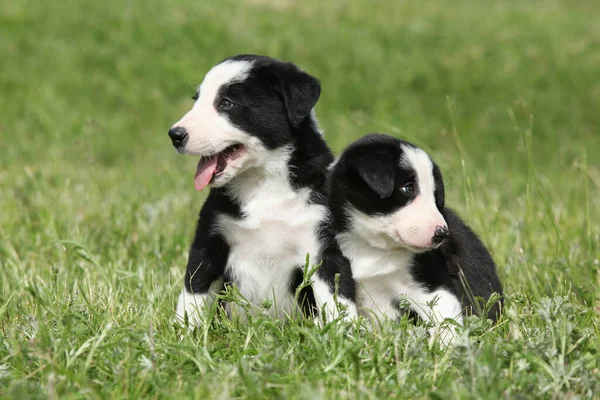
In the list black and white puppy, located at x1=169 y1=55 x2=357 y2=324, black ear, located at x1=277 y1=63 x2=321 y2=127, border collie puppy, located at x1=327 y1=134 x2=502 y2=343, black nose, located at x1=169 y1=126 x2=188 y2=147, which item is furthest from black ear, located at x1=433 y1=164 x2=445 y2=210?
black nose, located at x1=169 y1=126 x2=188 y2=147

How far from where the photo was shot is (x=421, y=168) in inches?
154

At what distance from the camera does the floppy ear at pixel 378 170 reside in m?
3.82

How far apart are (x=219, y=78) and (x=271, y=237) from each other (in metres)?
0.86

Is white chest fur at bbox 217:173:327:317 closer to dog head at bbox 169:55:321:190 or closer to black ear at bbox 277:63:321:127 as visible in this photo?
dog head at bbox 169:55:321:190

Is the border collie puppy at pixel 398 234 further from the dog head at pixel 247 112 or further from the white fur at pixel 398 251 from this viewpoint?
the dog head at pixel 247 112

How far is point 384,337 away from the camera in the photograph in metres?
3.31

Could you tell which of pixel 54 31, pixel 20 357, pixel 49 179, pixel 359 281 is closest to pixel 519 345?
pixel 359 281

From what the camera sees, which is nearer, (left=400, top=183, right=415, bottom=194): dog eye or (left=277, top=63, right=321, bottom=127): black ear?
(left=400, top=183, right=415, bottom=194): dog eye

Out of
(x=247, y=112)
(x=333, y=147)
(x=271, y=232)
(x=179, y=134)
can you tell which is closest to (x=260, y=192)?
(x=271, y=232)

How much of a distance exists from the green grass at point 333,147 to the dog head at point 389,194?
20.4 inches

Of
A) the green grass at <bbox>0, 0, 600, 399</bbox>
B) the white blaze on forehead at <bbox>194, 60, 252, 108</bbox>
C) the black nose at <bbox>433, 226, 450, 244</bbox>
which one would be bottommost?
the green grass at <bbox>0, 0, 600, 399</bbox>

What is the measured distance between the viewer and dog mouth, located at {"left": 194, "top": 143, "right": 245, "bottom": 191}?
3.97 m

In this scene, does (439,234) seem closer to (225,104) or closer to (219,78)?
(225,104)

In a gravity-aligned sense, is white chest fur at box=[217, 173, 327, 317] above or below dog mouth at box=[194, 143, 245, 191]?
below
